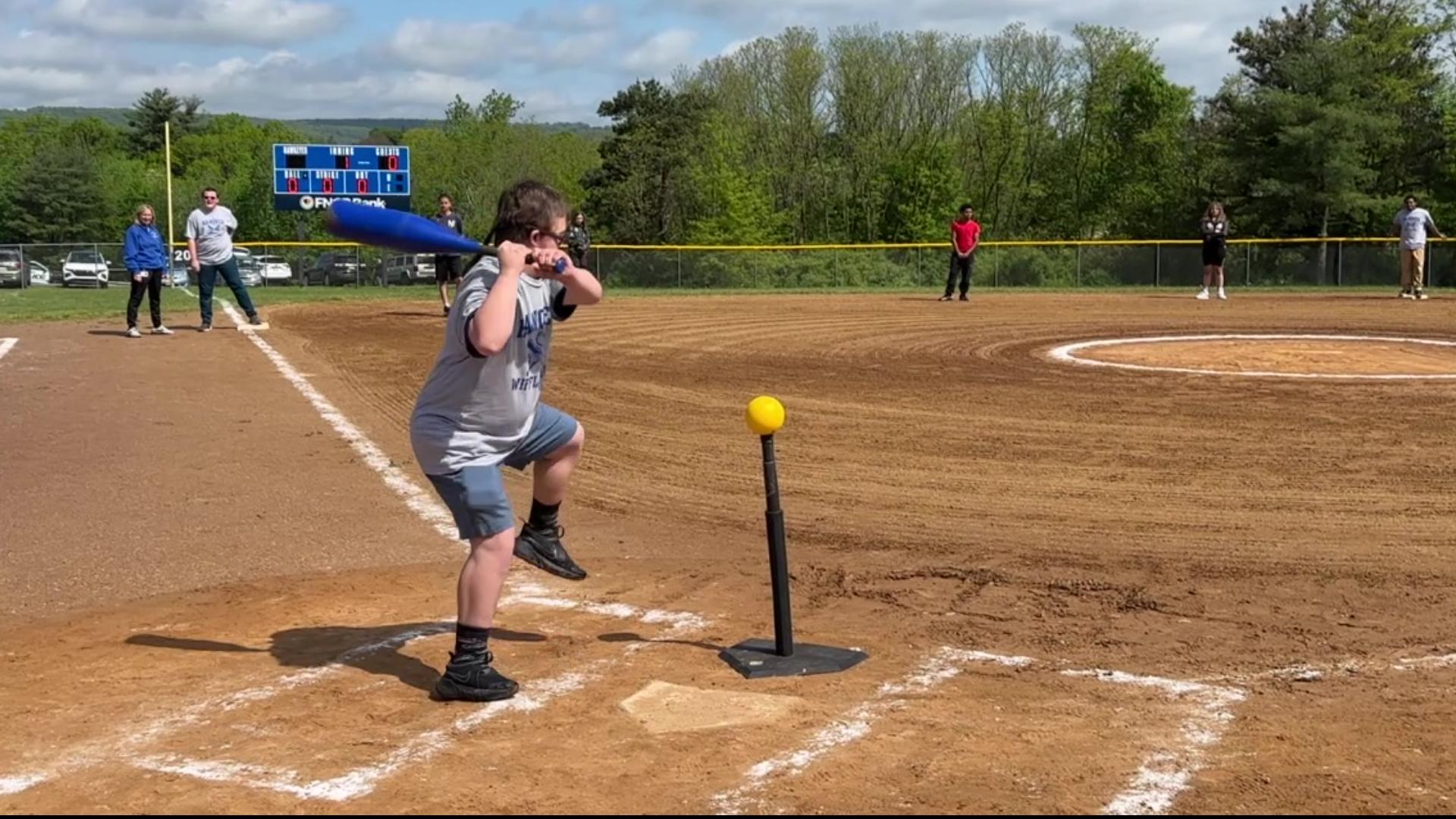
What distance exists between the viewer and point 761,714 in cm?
477

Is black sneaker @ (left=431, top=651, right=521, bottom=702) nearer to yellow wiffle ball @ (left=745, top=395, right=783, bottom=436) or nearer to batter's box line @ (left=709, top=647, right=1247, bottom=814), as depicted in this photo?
batter's box line @ (left=709, top=647, right=1247, bottom=814)

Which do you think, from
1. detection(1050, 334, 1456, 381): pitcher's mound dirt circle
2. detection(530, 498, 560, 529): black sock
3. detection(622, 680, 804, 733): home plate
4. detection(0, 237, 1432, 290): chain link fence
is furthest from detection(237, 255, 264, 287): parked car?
detection(622, 680, 804, 733): home plate

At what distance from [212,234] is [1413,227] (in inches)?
897

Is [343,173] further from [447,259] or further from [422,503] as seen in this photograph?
[422,503]

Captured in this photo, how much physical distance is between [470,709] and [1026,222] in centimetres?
6848

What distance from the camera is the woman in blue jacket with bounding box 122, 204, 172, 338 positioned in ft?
61.1

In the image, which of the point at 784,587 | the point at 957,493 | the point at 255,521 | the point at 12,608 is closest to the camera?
the point at 784,587

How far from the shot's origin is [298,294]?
106 feet

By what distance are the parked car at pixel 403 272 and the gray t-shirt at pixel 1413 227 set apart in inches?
976

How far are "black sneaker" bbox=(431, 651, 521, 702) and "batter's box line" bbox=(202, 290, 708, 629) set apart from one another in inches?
46.0

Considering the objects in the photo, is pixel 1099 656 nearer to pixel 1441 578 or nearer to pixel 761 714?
pixel 761 714

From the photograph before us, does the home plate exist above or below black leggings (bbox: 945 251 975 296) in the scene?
below

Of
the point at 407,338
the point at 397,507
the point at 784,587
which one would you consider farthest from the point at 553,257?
the point at 407,338

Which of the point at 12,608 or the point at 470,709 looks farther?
the point at 12,608
